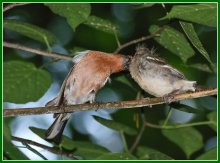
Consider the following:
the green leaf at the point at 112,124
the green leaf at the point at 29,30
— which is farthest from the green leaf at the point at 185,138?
the green leaf at the point at 29,30

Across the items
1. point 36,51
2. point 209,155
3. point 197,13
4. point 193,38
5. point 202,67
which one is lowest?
point 209,155

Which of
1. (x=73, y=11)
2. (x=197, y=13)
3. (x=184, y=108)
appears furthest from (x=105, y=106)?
(x=197, y=13)

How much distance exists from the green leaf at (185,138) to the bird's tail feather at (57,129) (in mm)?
863

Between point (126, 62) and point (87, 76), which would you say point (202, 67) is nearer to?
point (126, 62)

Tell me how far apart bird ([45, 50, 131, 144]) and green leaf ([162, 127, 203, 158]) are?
0.66 m

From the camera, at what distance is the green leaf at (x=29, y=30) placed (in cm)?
343

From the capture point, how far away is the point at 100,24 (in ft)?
11.7

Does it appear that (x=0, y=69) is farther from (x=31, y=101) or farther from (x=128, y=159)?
(x=128, y=159)

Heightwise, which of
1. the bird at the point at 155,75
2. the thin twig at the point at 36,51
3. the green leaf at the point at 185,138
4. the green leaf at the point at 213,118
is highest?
the thin twig at the point at 36,51

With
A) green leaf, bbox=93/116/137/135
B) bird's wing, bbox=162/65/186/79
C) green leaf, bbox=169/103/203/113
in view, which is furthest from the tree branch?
bird's wing, bbox=162/65/186/79

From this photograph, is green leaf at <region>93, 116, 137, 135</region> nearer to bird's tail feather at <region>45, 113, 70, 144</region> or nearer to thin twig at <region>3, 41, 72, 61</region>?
bird's tail feather at <region>45, 113, 70, 144</region>

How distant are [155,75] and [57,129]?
0.93 meters

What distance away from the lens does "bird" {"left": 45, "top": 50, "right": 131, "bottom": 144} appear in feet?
13.4

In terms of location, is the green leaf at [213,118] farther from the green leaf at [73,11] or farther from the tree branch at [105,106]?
the green leaf at [73,11]
